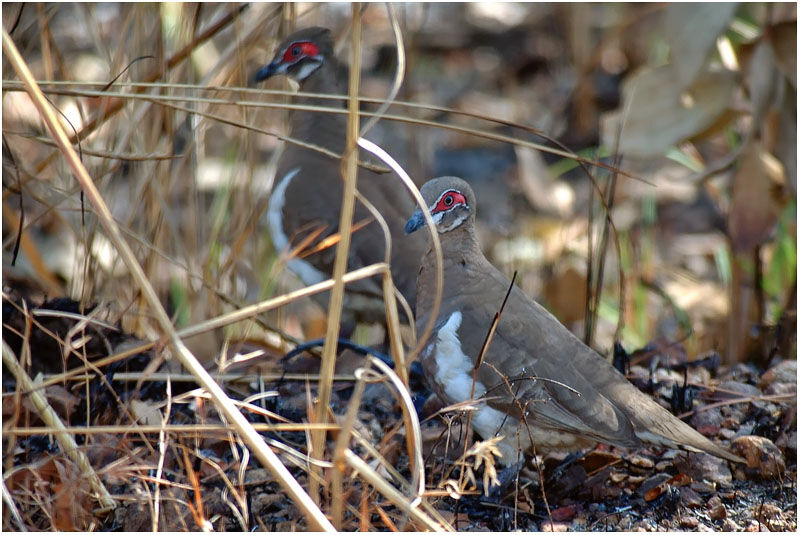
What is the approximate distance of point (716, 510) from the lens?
279cm

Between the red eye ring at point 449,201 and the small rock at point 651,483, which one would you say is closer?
the small rock at point 651,483

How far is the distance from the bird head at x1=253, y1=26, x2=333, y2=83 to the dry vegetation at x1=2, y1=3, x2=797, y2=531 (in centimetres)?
15

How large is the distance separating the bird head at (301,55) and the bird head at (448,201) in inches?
51.0

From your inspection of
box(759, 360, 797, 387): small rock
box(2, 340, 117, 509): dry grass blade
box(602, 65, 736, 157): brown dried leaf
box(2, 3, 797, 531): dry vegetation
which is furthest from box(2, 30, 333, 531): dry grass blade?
box(602, 65, 736, 157): brown dried leaf

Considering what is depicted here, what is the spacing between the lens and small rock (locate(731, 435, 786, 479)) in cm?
296

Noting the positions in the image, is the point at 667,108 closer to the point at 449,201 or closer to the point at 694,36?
the point at 694,36

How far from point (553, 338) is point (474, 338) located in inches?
10.3

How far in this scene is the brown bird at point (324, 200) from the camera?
4.21m

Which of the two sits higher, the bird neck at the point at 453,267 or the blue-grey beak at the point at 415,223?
the blue-grey beak at the point at 415,223

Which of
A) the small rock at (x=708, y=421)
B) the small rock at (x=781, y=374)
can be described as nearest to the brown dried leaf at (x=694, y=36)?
the small rock at (x=781, y=374)

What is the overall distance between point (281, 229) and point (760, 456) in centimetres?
237

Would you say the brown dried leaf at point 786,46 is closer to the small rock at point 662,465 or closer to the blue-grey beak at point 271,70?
the small rock at point 662,465

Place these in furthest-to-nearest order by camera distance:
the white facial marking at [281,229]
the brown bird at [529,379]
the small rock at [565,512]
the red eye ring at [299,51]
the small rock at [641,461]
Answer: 1. the white facial marking at [281,229]
2. the red eye ring at [299,51]
3. the small rock at [641,461]
4. the brown bird at [529,379]
5. the small rock at [565,512]

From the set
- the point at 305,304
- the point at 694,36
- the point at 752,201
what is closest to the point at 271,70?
the point at 694,36
